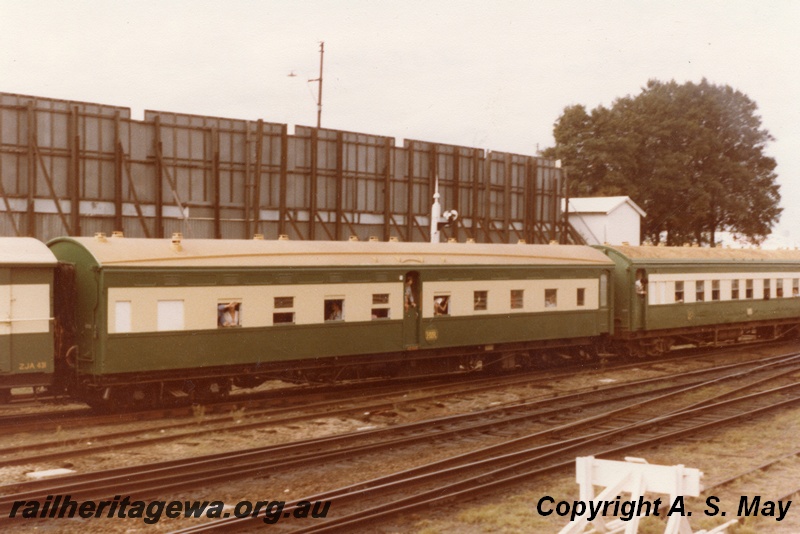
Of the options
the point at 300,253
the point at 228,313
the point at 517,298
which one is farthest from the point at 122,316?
the point at 517,298

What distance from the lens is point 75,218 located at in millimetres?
26234

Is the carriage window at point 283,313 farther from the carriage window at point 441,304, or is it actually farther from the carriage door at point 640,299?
the carriage door at point 640,299

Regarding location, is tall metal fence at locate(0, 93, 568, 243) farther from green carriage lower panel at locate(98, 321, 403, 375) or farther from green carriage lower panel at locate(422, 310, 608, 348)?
green carriage lower panel at locate(98, 321, 403, 375)

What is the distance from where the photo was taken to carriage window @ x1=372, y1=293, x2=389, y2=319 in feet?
63.0

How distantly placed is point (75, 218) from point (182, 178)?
4171 millimetres

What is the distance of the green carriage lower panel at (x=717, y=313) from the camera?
26281 mm

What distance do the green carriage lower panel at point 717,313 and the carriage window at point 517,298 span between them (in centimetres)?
556

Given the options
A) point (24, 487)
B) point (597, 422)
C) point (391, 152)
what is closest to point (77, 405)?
point (24, 487)

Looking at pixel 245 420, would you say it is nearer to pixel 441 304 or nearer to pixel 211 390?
pixel 211 390

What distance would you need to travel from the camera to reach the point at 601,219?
5116cm

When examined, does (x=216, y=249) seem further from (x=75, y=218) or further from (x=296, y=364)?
(x=75, y=218)

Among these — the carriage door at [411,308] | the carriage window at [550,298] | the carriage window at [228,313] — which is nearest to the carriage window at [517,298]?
the carriage window at [550,298]

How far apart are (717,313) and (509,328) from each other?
406 inches

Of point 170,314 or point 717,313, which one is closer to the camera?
point 170,314
